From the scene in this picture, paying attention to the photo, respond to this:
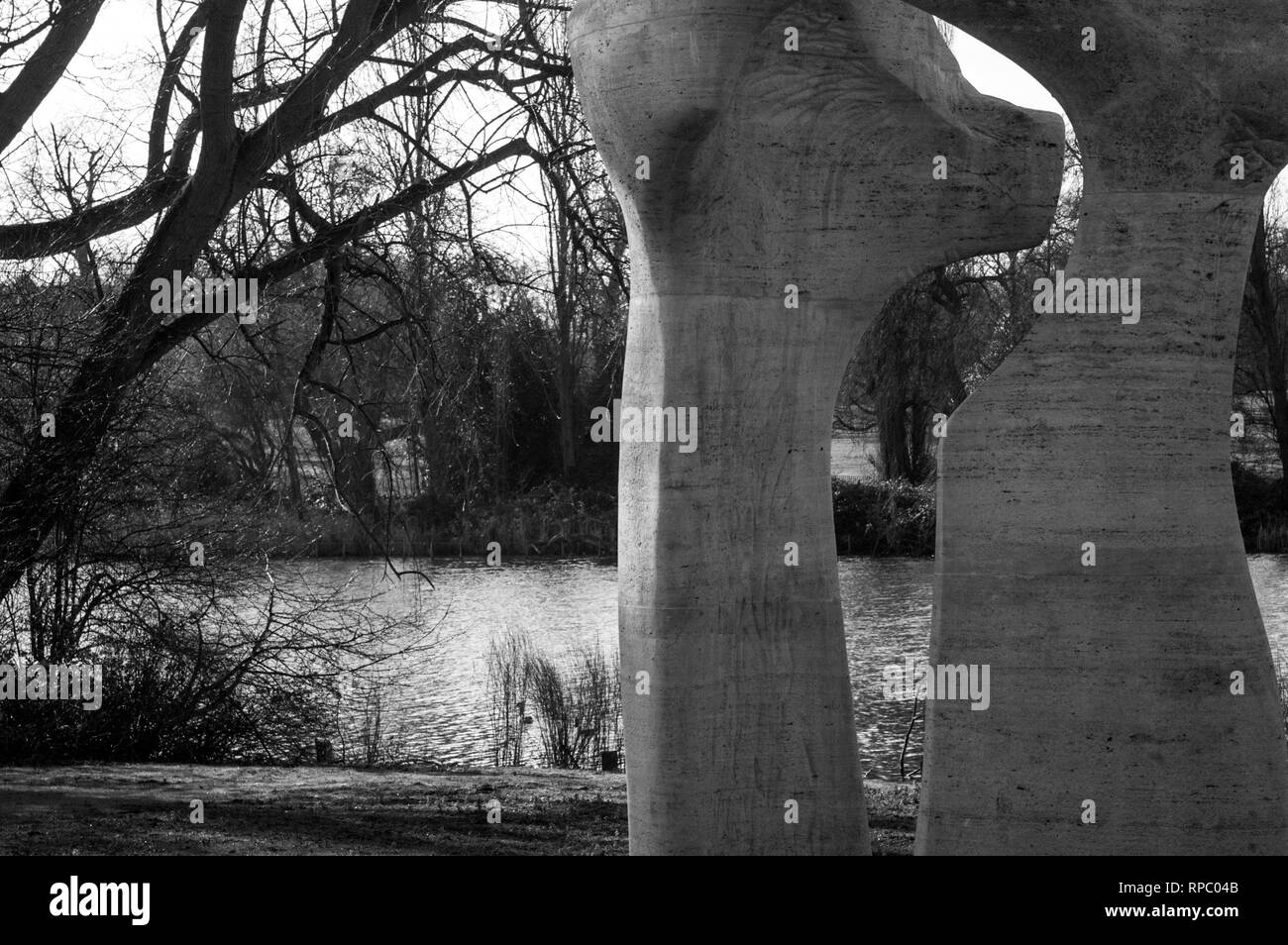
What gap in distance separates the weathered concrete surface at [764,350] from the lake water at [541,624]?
613 centimetres

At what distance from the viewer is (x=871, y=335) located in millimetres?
24688

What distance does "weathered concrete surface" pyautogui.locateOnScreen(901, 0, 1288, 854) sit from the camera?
17.9 ft

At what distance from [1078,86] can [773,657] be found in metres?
2.52

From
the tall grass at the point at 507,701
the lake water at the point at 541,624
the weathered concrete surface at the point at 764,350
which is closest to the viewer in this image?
the weathered concrete surface at the point at 764,350

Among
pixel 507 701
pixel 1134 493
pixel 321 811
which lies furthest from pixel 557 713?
pixel 1134 493

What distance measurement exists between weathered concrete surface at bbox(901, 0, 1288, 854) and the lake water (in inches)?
261

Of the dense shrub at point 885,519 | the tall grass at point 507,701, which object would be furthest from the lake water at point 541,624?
the dense shrub at point 885,519

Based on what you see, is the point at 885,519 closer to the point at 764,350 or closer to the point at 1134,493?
the point at 764,350

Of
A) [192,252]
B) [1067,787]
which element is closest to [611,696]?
[192,252]

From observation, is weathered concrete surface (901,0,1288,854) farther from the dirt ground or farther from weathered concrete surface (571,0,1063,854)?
the dirt ground

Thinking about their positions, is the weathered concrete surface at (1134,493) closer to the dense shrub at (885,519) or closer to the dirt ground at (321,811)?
the dirt ground at (321,811)

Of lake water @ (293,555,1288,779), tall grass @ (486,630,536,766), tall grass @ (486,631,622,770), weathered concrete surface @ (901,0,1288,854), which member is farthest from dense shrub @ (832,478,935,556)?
weathered concrete surface @ (901,0,1288,854)

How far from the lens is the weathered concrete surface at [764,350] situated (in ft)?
19.9

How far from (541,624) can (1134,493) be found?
14516 millimetres
